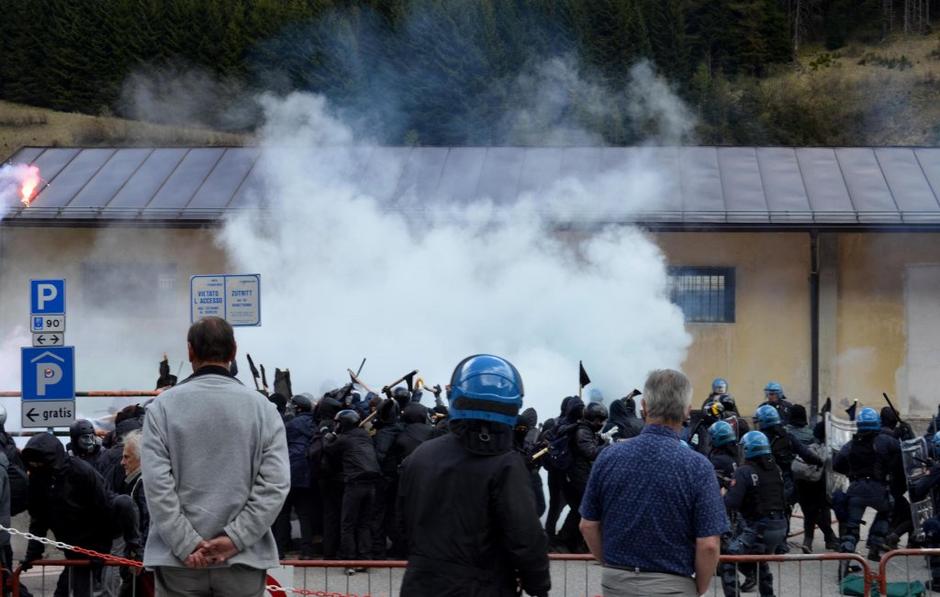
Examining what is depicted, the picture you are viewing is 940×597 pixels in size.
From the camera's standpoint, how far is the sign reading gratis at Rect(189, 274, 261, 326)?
1212 centimetres

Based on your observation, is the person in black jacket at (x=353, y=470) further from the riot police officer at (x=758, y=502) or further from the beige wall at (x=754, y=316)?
the beige wall at (x=754, y=316)

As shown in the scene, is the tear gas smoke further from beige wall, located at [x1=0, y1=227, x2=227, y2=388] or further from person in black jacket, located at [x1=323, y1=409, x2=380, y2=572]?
person in black jacket, located at [x1=323, y1=409, x2=380, y2=572]

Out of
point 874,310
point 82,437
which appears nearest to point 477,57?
point 874,310

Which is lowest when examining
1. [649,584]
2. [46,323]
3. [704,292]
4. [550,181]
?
[649,584]

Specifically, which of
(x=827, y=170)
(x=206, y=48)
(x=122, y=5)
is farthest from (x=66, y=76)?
(x=827, y=170)

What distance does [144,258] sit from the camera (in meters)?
21.5

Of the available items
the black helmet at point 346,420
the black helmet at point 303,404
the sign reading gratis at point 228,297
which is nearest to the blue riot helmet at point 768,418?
the black helmet at point 346,420

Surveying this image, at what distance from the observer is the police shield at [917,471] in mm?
10852

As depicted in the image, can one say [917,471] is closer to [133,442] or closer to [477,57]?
[133,442]

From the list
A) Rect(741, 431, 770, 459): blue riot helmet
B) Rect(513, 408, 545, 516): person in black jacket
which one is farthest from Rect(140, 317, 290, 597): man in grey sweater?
Rect(513, 408, 545, 516): person in black jacket

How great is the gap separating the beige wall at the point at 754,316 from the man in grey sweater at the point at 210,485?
15969 millimetres

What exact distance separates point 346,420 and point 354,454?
1.03ft

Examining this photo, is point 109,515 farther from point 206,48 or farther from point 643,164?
point 206,48

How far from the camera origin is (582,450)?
447 inches
